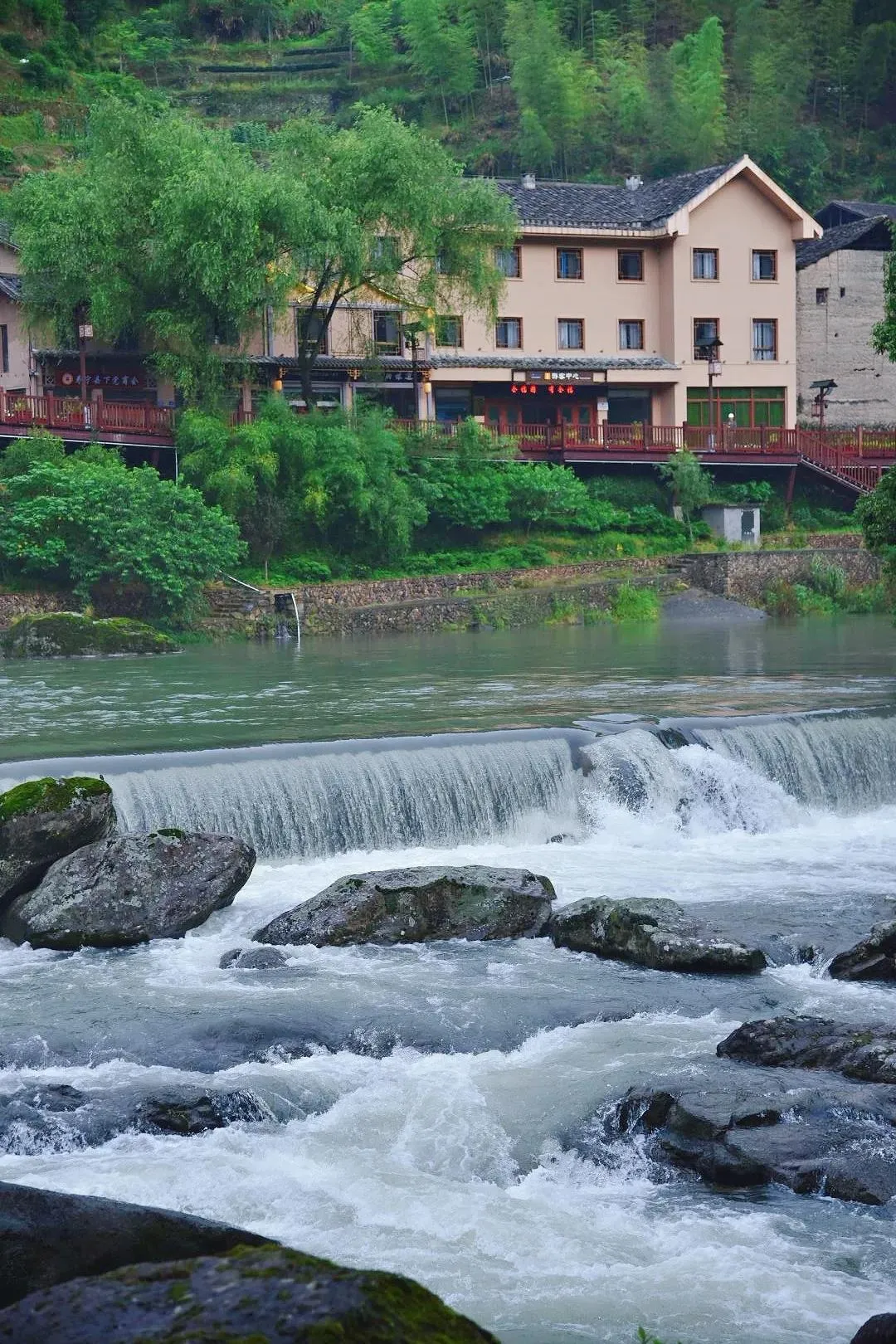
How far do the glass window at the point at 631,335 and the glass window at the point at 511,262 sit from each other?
4.27 metres

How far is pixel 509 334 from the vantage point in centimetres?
5722

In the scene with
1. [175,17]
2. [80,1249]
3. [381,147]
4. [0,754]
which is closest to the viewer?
[80,1249]

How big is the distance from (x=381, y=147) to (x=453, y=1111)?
39.6 metres

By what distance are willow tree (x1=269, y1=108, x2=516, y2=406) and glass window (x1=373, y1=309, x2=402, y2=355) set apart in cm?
368

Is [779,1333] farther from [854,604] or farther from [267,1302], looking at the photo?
[854,604]

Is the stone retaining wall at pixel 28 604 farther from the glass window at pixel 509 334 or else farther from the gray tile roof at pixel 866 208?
the gray tile roof at pixel 866 208

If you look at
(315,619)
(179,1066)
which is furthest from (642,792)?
(315,619)

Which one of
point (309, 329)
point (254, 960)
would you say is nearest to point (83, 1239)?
point (254, 960)

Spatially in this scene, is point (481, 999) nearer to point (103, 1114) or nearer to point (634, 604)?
point (103, 1114)

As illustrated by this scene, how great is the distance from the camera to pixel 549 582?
47.8 metres

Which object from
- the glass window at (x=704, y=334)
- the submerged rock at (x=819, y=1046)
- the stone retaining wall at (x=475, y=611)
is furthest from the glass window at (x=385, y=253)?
the submerged rock at (x=819, y=1046)

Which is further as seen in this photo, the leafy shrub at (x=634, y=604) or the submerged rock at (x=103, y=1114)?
the leafy shrub at (x=634, y=604)

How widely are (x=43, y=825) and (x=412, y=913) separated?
4075mm

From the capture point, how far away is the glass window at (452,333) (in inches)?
2112
